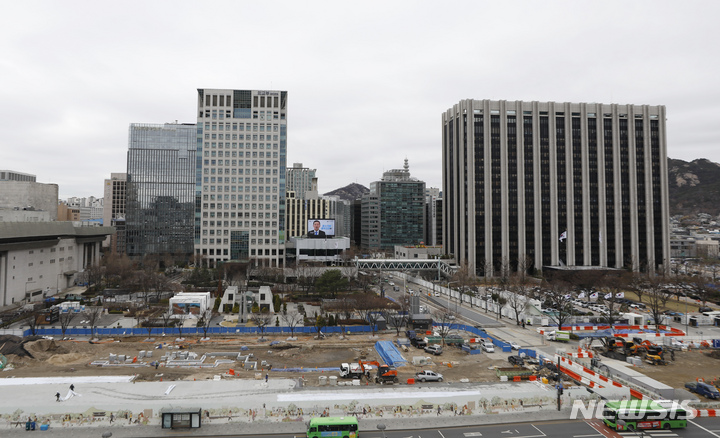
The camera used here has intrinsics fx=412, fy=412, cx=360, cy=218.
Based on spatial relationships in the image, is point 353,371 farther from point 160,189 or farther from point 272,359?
point 160,189

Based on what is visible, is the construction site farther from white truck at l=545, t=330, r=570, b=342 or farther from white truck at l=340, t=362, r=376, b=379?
white truck at l=545, t=330, r=570, b=342

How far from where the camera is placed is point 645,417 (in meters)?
26.7

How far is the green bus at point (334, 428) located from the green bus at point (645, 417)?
16883 millimetres

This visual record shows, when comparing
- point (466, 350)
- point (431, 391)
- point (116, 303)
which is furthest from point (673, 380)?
point (116, 303)

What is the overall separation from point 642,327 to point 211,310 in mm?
65793

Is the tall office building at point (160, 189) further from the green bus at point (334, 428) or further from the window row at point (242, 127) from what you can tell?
the green bus at point (334, 428)

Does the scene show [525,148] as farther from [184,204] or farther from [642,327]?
[184,204]

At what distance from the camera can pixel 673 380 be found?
1475 inches

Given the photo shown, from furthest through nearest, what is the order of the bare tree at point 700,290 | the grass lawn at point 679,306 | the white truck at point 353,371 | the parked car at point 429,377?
the bare tree at point 700,290 → the grass lawn at point 679,306 → the white truck at point 353,371 → the parked car at point 429,377

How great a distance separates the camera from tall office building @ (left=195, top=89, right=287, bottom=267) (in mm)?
121250

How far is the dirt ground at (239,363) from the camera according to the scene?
3809 cm

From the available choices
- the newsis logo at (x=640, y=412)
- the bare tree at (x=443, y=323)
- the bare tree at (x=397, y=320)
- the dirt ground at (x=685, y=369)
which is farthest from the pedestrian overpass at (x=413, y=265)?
the newsis logo at (x=640, y=412)

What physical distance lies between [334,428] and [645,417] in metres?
20.1

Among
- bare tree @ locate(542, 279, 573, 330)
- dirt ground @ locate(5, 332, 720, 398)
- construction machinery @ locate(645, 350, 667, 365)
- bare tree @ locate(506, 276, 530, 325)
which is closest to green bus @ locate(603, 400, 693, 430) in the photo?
dirt ground @ locate(5, 332, 720, 398)
